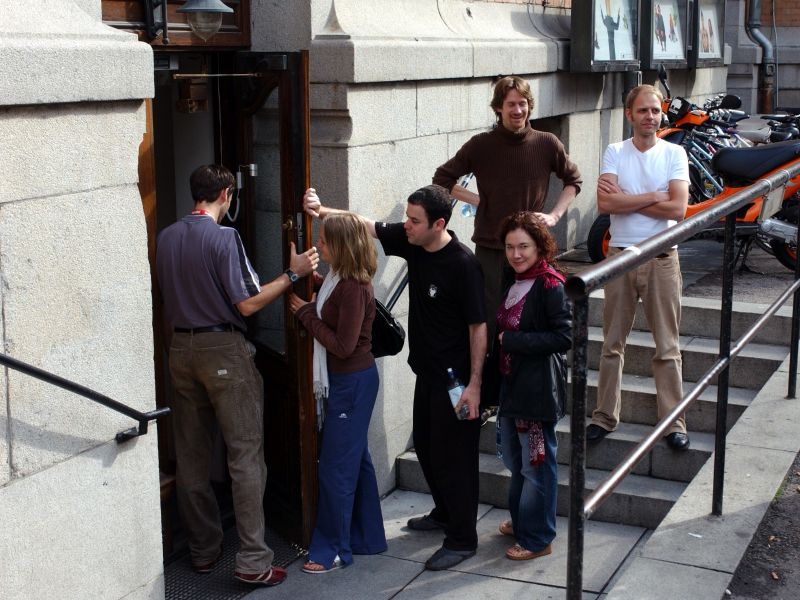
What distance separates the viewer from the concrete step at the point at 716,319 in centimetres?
765

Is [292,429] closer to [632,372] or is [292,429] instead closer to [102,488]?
[102,488]

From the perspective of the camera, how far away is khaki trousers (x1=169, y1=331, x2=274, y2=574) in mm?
5562

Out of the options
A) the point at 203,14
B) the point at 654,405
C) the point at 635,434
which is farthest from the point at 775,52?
the point at 203,14

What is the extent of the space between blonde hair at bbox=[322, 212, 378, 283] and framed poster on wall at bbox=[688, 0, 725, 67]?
317 inches

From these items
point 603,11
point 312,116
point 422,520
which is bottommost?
point 422,520

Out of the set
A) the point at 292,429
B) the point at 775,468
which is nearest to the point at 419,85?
the point at 292,429

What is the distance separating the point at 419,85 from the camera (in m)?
7.19

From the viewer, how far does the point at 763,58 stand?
62.2ft

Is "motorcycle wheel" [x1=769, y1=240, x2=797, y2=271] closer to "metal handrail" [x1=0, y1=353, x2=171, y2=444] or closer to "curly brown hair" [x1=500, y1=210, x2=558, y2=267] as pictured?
"curly brown hair" [x1=500, y1=210, x2=558, y2=267]

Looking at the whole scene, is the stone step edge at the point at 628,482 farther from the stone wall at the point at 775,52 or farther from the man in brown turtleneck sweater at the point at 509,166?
the stone wall at the point at 775,52

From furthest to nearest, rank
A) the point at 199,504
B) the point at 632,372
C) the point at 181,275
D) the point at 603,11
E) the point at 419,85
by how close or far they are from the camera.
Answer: the point at 603,11 → the point at 632,372 → the point at 419,85 → the point at 199,504 → the point at 181,275

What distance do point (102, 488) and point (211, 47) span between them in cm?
249

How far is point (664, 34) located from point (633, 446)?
240 inches

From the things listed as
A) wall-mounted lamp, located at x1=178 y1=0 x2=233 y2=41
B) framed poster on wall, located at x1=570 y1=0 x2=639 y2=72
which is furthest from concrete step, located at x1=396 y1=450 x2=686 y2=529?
framed poster on wall, located at x1=570 y1=0 x2=639 y2=72
